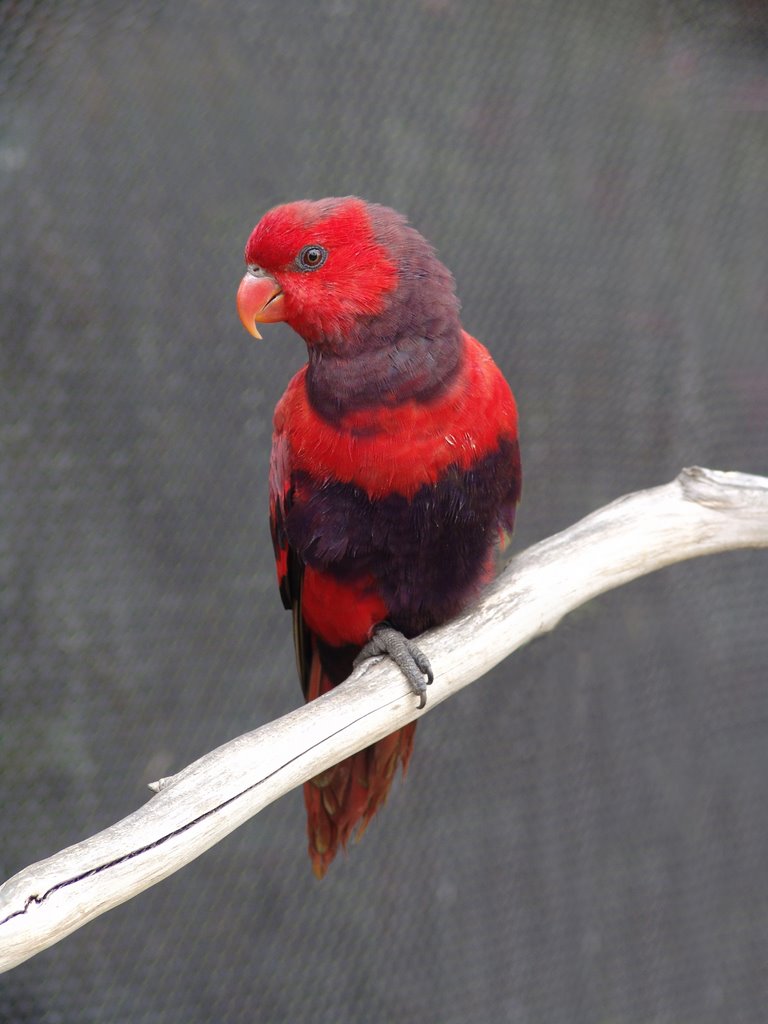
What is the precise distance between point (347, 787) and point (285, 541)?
383 mm

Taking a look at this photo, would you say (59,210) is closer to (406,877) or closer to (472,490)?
(472,490)

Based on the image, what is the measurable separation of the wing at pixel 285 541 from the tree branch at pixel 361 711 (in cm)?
21

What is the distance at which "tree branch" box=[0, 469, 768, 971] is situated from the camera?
0.87 metres

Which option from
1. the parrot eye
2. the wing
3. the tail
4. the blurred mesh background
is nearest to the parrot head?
the parrot eye

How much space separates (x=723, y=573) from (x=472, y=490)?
53.2 inches

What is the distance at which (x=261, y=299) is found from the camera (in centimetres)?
123

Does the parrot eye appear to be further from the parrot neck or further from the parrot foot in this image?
the parrot foot

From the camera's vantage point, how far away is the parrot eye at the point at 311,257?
1.20 metres

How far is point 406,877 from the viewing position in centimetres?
203

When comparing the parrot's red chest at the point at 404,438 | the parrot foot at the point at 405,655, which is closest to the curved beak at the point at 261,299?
the parrot's red chest at the point at 404,438

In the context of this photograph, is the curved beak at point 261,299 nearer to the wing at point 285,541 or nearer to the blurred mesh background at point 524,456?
the wing at point 285,541

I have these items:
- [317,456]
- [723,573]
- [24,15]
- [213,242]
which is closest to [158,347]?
[213,242]

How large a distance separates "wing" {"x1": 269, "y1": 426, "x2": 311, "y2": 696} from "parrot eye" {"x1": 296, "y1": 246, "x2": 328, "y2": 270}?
22 cm

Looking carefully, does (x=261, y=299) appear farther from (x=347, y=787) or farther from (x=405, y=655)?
(x=347, y=787)
